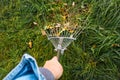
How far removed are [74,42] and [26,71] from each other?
4.51 feet

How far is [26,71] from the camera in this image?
4.58 ft

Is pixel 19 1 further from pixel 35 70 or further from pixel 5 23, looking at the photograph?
pixel 35 70

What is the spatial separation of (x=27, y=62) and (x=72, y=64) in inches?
50.2

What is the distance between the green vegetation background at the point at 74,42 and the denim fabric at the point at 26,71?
3.87ft

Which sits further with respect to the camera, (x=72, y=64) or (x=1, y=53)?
(x=1, y=53)

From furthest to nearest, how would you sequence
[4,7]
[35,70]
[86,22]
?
[4,7], [86,22], [35,70]

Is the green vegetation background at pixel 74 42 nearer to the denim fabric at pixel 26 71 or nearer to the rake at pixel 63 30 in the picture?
the rake at pixel 63 30

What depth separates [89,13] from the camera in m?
2.86

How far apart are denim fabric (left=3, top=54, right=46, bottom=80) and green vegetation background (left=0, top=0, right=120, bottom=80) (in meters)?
1.18

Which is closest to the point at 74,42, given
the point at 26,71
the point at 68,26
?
the point at 68,26

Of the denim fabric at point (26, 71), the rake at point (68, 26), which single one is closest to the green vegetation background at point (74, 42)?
the rake at point (68, 26)

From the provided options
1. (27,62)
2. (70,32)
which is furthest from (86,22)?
(27,62)

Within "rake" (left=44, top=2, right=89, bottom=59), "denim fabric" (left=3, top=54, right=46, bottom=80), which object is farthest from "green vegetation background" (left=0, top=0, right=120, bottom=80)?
"denim fabric" (left=3, top=54, right=46, bottom=80)

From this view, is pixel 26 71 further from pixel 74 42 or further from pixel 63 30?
pixel 74 42
